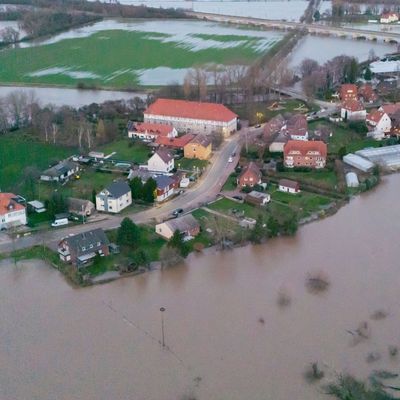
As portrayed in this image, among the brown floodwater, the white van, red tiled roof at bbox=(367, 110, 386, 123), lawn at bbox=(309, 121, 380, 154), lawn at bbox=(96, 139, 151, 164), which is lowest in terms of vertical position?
the brown floodwater

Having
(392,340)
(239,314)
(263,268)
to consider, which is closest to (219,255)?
(263,268)

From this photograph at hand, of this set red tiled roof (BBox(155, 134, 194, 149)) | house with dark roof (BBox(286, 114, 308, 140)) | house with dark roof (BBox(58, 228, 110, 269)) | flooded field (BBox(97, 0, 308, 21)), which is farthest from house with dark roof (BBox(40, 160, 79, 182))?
flooded field (BBox(97, 0, 308, 21))

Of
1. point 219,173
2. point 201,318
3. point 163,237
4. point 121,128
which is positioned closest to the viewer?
point 201,318

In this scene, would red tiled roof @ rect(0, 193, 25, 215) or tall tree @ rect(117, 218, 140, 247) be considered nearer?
tall tree @ rect(117, 218, 140, 247)

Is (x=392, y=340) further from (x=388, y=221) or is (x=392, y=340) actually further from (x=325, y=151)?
(x=325, y=151)

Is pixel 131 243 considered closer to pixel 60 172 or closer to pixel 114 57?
pixel 60 172

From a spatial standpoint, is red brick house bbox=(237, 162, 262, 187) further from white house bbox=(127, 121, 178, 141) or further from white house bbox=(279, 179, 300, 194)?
white house bbox=(127, 121, 178, 141)

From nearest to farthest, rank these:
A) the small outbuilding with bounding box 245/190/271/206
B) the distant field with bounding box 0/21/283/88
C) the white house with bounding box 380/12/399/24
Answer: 1. the small outbuilding with bounding box 245/190/271/206
2. the distant field with bounding box 0/21/283/88
3. the white house with bounding box 380/12/399/24

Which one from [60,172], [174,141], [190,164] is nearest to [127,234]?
[60,172]
